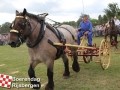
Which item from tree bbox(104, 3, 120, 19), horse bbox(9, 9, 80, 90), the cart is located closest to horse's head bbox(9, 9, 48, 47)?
horse bbox(9, 9, 80, 90)

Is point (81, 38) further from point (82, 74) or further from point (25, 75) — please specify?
point (25, 75)

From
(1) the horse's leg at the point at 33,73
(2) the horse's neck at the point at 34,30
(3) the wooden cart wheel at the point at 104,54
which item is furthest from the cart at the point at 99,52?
(2) the horse's neck at the point at 34,30

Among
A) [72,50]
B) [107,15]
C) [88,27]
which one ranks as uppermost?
[107,15]

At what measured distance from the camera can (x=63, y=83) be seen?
32.2 feet

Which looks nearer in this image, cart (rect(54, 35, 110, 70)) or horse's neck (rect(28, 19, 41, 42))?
horse's neck (rect(28, 19, 41, 42))

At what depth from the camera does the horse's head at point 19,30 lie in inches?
316

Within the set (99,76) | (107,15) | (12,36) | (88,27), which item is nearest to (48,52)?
(12,36)

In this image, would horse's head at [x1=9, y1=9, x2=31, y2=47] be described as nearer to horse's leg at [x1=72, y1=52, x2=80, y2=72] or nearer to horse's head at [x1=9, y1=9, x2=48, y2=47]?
horse's head at [x1=9, y1=9, x2=48, y2=47]

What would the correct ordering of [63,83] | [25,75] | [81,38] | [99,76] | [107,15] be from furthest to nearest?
1. [107,15]
2. [81,38]
3. [25,75]
4. [99,76]
5. [63,83]

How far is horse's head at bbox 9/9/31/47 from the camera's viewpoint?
802 centimetres

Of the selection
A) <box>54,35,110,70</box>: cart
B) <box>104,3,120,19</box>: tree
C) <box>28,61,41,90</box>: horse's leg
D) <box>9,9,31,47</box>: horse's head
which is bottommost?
<box>28,61,41,90</box>: horse's leg

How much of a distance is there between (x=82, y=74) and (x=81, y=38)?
1.82 metres

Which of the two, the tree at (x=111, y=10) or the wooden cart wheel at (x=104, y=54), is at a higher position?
the tree at (x=111, y=10)

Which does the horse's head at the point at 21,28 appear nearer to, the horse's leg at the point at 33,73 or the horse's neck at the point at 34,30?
the horse's neck at the point at 34,30
